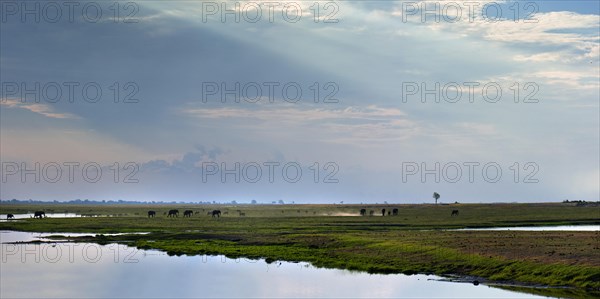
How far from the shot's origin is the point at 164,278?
5041 cm

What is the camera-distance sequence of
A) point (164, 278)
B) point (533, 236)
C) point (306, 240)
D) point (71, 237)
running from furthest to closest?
point (71, 237) → point (306, 240) → point (533, 236) → point (164, 278)

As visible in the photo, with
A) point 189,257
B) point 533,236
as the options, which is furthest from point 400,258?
point 189,257

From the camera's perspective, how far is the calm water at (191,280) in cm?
4269

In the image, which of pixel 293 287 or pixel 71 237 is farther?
pixel 71 237

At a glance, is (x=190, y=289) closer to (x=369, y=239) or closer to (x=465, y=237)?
(x=369, y=239)

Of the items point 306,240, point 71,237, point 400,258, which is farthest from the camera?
point 71,237

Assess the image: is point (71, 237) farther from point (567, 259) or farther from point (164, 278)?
point (567, 259)

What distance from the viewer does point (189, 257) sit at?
64.3m

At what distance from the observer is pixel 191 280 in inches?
1940

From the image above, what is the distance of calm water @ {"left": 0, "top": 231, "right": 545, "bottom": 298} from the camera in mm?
42688

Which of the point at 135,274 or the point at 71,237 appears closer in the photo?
the point at 135,274

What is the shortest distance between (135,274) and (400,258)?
21.9m

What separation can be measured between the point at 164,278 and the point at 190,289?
5.58 metres

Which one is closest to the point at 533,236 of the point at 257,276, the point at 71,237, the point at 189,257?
the point at 257,276
